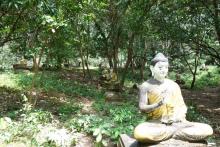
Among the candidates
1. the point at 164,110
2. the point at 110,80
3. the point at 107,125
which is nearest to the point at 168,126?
the point at 164,110

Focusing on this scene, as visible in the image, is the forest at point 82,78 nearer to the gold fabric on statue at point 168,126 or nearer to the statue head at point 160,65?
the gold fabric on statue at point 168,126

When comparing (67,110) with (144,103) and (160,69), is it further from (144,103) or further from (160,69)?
(160,69)

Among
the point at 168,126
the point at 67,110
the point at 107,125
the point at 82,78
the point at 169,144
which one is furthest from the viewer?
the point at 82,78

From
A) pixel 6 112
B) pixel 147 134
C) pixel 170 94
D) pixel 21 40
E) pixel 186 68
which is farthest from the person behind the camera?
pixel 186 68

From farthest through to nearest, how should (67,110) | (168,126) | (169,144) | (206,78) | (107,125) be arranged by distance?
(206,78)
(67,110)
(107,125)
(168,126)
(169,144)

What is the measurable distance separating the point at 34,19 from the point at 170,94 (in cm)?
501

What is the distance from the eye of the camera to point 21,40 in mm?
11898

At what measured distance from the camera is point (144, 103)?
578 cm

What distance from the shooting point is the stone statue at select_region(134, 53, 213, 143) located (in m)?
5.61

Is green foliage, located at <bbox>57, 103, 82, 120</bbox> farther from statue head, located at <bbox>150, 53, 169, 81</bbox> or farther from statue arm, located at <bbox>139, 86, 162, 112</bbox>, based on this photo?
statue head, located at <bbox>150, 53, 169, 81</bbox>

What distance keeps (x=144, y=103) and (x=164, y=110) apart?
32 centimetres

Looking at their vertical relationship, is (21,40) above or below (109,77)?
above

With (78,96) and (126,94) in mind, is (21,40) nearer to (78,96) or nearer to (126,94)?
(78,96)

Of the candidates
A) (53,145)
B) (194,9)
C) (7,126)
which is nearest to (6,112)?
(7,126)
